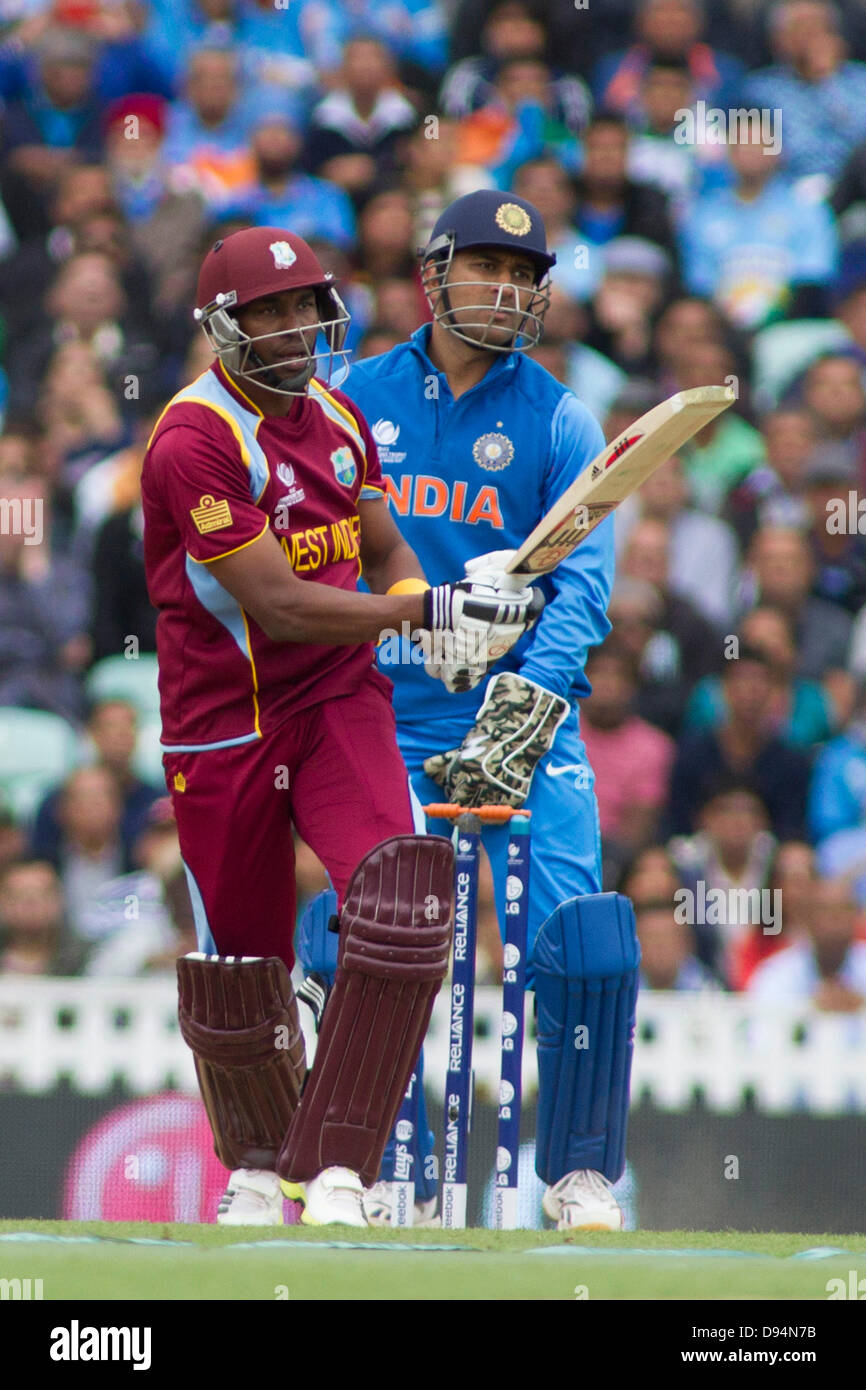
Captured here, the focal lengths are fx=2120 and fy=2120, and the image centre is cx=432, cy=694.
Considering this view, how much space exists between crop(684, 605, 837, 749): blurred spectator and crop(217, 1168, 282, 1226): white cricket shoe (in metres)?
3.42

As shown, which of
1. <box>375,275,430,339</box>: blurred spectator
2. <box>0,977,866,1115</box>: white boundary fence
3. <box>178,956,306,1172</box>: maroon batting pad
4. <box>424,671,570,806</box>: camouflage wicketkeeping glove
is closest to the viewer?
<box>178,956,306,1172</box>: maroon batting pad

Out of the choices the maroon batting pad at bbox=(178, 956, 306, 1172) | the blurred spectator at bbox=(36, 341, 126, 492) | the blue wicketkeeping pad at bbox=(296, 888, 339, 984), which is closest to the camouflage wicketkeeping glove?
the blue wicketkeeping pad at bbox=(296, 888, 339, 984)

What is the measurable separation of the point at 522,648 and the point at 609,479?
76 cm

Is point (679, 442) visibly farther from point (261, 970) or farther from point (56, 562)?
point (56, 562)

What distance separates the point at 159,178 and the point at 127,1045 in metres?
4.26

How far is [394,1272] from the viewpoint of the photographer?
319 cm

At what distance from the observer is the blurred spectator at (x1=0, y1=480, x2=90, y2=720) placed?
292 inches

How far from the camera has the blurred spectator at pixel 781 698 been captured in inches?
295

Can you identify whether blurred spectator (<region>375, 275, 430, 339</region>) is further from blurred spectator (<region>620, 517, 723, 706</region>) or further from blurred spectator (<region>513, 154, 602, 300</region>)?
blurred spectator (<region>620, 517, 723, 706</region>)

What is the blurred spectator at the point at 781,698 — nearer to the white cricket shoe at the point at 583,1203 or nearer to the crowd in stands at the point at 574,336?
the crowd in stands at the point at 574,336

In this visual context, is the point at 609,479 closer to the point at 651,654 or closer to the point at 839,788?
the point at 651,654

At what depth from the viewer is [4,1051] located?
623 centimetres
